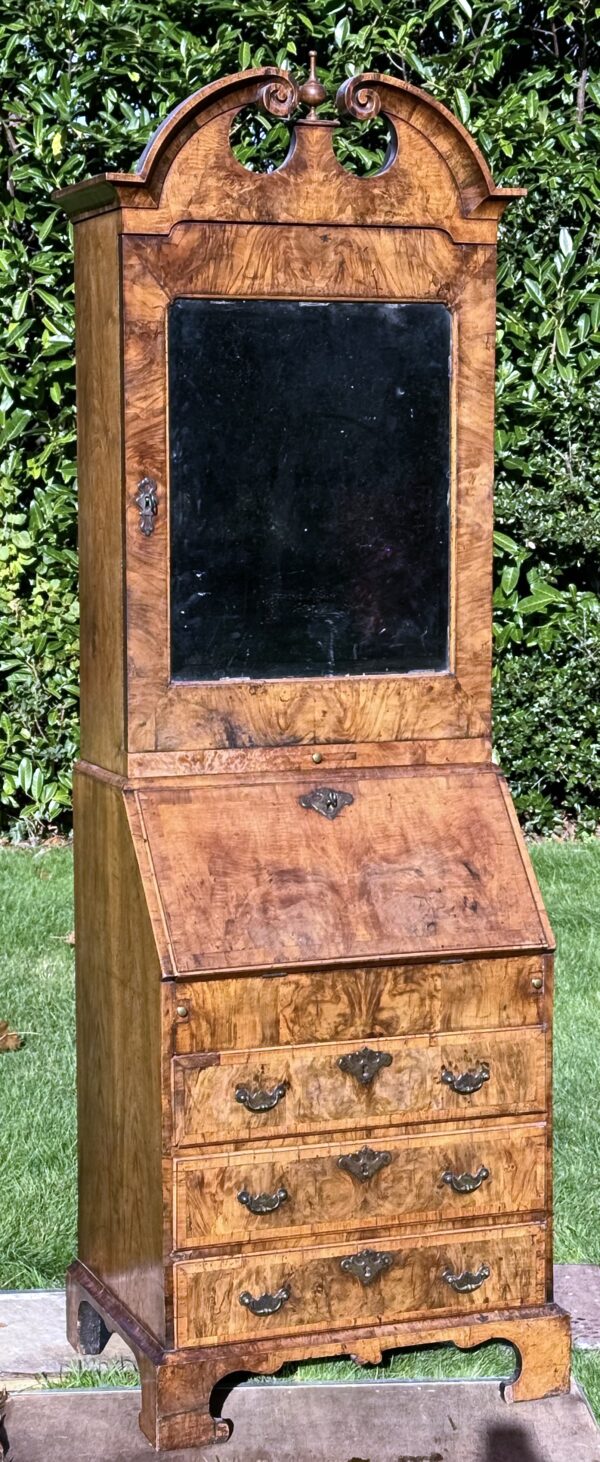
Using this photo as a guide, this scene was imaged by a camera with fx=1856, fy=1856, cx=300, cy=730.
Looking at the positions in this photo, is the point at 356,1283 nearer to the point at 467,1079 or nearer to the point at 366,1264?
the point at 366,1264

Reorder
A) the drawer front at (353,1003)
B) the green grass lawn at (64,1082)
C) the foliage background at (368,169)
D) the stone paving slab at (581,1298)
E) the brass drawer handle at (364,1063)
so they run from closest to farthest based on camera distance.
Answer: the drawer front at (353,1003) < the brass drawer handle at (364,1063) < the stone paving slab at (581,1298) < the green grass lawn at (64,1082) < the foliage background at (368,169)

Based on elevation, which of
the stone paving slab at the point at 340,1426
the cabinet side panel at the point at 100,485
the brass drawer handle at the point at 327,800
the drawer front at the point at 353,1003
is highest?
the cabinet side panel at the point at 100,485

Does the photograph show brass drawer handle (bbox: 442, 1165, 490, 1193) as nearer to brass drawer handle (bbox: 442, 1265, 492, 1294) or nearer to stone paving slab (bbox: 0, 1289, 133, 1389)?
brass drawer handle (bbox: 442, 1265, 492, 1294)

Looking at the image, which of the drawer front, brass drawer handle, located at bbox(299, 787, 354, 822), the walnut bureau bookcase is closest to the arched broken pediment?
the walnut bureau bookcase

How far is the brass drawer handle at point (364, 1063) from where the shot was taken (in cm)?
320

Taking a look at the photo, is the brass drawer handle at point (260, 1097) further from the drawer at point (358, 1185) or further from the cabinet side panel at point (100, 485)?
the cabinet side panel at point (100, 485)

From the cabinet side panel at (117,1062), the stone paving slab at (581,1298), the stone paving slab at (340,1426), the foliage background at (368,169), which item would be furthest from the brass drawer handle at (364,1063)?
the foliage background at (368,169)

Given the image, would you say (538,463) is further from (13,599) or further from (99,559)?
(99,559)

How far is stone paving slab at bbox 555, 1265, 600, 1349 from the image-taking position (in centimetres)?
366

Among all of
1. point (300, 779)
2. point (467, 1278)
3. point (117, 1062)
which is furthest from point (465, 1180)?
point (300, 779)

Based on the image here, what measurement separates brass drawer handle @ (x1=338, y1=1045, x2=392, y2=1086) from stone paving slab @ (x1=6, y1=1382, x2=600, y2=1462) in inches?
24.6

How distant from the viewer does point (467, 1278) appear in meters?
3.30

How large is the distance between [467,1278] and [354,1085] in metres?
0.43

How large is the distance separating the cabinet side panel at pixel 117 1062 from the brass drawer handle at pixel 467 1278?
0.53m
